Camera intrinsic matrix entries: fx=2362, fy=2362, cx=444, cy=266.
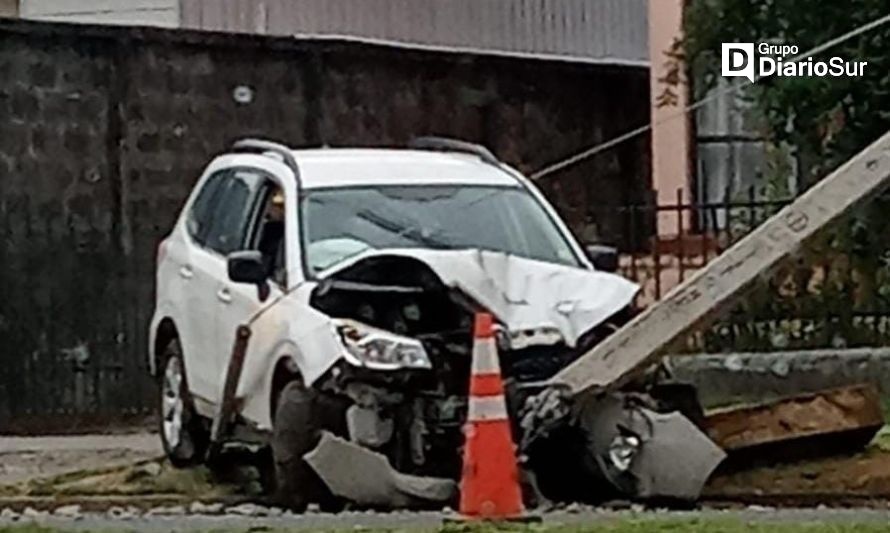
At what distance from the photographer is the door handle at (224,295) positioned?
12016mm

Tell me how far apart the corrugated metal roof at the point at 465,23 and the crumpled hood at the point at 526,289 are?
10833mm

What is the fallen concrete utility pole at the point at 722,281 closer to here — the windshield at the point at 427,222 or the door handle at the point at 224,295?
the windshield at the point at 427,222

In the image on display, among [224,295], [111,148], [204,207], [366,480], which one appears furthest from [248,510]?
[111,148]

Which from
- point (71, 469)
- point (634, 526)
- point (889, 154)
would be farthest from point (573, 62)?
point (634, 526)

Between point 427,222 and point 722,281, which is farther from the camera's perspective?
point 427,222

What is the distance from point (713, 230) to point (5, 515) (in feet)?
24.1

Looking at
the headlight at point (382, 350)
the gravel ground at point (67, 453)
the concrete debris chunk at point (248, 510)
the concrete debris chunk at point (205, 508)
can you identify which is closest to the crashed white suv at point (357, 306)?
the headlight at point (382, 350)

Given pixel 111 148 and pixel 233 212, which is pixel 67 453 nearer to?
pixel 233 212

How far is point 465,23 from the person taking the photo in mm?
25031

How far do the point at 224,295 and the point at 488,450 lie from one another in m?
2.85

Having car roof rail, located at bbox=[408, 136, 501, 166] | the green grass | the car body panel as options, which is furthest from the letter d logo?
the green grass

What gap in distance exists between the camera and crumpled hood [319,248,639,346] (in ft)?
34.7

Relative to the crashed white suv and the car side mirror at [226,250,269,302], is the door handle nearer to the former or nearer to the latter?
the crashed white suv

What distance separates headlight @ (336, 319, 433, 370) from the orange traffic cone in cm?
60
